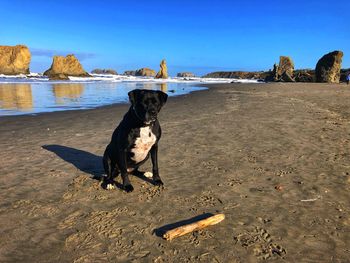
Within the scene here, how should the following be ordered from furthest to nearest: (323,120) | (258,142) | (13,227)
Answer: (323,120), (258,142), (13,227)

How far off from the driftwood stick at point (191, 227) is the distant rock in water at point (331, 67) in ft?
158

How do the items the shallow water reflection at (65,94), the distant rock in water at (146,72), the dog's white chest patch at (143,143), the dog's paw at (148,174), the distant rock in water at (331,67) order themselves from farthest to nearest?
1. the distant rock in water at (146,72)
2. the distant rock in water at (331,67)
3. the shallow water reflection at (65,94)
4. the dog's paw at (148,174)
5. the dog's white chest patch at (143,143)

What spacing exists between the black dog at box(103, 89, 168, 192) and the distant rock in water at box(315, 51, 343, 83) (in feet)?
154

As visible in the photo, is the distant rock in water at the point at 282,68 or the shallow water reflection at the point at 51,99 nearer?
the shallow water reflection at the point at 51,99

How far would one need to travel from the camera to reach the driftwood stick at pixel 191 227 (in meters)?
3.40

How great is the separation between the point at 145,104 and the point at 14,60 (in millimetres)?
92678

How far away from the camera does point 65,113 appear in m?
13.3

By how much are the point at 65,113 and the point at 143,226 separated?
10587 mm

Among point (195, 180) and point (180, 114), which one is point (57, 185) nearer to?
point (195, 180)

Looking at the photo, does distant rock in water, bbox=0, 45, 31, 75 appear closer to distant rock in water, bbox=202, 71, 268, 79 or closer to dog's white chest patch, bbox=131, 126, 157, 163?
distant rock in water, bbox=202, 71, 268, 79

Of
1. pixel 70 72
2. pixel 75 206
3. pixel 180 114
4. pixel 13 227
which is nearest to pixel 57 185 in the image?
pixel 75 206

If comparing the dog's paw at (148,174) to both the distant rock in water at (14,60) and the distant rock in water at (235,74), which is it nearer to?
the distant rock in water at (14,60)

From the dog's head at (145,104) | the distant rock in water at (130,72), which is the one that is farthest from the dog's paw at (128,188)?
the distant rock in water at (130,72)

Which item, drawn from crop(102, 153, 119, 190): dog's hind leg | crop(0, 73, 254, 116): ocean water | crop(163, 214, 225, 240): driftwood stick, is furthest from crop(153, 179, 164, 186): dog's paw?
crop(0, 73, 254, 116): ocean water
